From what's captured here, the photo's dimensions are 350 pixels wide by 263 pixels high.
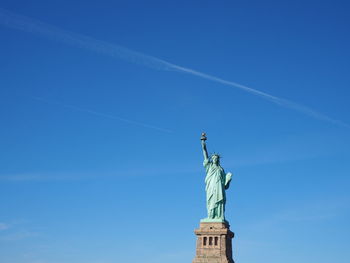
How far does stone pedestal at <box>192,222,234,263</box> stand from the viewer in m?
43.1

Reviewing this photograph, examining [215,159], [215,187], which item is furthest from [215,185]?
[215,159]

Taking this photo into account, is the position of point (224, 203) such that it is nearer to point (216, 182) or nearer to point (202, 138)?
point (216, 182)

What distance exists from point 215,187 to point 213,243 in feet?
16.0

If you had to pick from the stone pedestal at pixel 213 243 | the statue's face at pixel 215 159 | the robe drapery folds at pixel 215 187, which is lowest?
the stone pedestal at pixel 213 243

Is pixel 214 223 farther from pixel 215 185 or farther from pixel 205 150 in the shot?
pixel 205 150

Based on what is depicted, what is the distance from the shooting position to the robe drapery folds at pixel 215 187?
45.3 m

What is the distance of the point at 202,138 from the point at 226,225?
25.6ft

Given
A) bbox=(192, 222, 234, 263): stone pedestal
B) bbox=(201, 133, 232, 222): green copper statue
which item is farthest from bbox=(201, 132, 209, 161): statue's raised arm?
bbox=(192, 222, 234, 263): stone pedestal

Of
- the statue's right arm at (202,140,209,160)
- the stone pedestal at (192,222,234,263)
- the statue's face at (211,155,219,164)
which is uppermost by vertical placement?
the statue's right arm at (202,140,209,160)

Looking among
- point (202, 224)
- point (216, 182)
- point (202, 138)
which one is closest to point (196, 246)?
point (202, 224)

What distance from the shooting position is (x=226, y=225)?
4488cm

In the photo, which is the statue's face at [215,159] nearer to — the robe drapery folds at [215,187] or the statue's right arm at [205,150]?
the robe drapery folds at [215,187]

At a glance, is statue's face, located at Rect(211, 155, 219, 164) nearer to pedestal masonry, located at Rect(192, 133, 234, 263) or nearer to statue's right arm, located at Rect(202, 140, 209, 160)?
pedestal masonry, located at Rect(192, 133, 234, 263)

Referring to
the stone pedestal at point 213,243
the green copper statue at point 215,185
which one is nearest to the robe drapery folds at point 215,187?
the green copper statue at point 215,185
